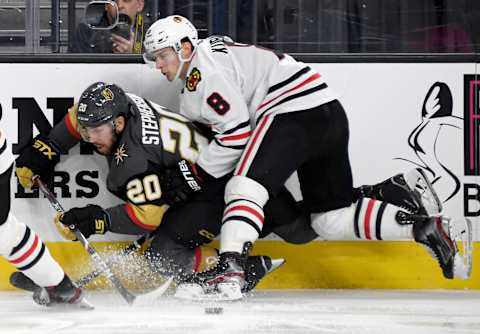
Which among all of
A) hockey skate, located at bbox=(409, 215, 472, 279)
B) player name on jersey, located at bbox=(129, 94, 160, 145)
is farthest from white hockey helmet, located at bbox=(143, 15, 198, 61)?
hockey skate, located at bbox=(409, 215, 472, 279)

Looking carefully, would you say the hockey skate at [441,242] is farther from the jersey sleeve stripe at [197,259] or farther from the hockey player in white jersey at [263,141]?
the jersey sleeve stripe at [197,259]

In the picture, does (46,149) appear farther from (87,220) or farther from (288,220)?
(288,220)

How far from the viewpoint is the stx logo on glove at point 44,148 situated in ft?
13.9

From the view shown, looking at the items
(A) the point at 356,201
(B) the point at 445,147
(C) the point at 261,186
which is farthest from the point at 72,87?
(B) the point at 445,147

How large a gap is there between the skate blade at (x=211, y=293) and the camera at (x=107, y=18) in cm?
102

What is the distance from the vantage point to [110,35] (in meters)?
4.36

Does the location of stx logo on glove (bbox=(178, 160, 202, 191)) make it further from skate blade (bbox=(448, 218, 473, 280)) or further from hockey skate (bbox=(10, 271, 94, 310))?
skate blade (bbox=(448, 218, 473, 280))

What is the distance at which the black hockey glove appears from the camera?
4.10 meters

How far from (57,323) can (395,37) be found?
68.3 inches

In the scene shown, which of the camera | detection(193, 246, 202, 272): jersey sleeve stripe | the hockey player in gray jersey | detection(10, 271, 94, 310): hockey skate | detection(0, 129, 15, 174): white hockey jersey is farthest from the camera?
the camera

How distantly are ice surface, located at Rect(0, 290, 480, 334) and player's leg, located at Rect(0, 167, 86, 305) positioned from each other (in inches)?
1.9

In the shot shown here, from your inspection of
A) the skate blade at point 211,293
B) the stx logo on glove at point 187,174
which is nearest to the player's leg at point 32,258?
the skate blade at point 211,293

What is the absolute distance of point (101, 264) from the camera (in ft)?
13.4

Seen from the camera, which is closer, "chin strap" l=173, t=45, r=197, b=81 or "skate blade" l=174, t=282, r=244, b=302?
"skate blade" l=174, t=282, r=244, b=302
